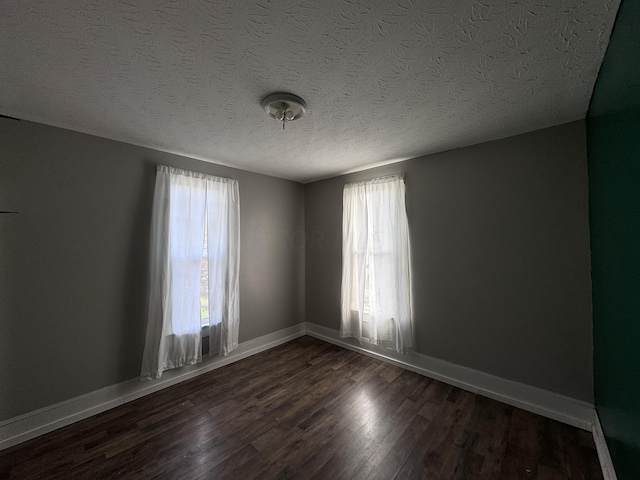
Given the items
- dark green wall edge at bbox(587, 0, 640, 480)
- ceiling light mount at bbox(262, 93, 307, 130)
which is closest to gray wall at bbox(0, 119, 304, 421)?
ceiling light mount at bbox(262, 93, 307, 130)

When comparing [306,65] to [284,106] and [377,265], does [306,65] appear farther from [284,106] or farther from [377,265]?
[377,265]

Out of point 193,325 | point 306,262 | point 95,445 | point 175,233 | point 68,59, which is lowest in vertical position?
point 95,445

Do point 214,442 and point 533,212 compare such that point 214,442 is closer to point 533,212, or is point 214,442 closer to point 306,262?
point 306,262

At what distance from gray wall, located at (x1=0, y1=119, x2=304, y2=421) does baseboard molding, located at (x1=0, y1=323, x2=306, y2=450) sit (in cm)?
6

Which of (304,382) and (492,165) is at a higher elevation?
(492,165)

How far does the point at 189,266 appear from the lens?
2.51 m

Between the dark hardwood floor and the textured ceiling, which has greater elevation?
the textured ceiling

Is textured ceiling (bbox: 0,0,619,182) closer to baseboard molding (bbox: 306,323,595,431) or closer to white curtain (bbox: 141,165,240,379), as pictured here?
white curtain (bbox: 141,165,240,379)

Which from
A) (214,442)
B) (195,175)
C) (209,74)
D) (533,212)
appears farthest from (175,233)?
(533,212)

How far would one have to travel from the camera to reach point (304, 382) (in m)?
2.45

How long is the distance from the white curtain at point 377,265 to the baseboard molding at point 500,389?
189mm

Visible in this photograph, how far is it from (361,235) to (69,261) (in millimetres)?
2878

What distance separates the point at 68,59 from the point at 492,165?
3.11 m

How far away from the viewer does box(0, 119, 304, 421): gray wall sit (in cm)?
174
